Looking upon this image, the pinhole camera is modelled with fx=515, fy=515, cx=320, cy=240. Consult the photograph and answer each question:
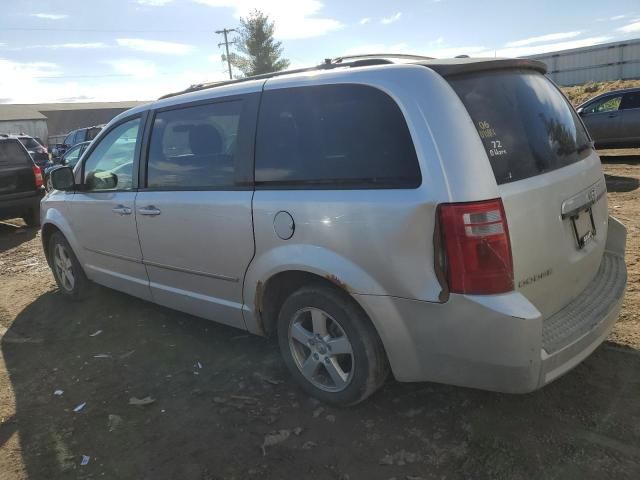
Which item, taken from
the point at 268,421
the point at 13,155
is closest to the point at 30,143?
the point at 13,155

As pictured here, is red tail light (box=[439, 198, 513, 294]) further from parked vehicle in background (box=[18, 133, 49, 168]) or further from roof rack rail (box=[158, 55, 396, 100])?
parked vehicle in background (box=[18, 133, 49, 168])

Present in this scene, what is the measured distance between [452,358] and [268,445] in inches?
43.8

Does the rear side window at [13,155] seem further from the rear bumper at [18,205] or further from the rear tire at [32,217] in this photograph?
the rear tire at [32,217]

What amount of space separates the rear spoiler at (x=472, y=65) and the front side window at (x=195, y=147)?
1.31 meters

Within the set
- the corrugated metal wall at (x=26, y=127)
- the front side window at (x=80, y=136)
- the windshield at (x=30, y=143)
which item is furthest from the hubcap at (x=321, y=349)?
the corrugated metal wall at (x=26, y=127)

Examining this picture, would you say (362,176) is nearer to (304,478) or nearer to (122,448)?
(304,478)

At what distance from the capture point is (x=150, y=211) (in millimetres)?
3783

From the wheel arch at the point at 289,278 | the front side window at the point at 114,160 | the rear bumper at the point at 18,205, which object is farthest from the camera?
the rear bumper at the point at 18,205

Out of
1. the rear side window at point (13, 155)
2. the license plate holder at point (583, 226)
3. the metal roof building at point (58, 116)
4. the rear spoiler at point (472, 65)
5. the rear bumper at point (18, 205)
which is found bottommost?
the rear bumper at point (18, 205)

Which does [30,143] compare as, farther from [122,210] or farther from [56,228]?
[122,210]

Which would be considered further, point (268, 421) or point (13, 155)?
point (13, 155)

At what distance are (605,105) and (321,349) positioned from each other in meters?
12.5

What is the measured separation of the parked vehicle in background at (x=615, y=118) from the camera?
477 inches

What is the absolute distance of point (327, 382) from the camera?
121 inches
